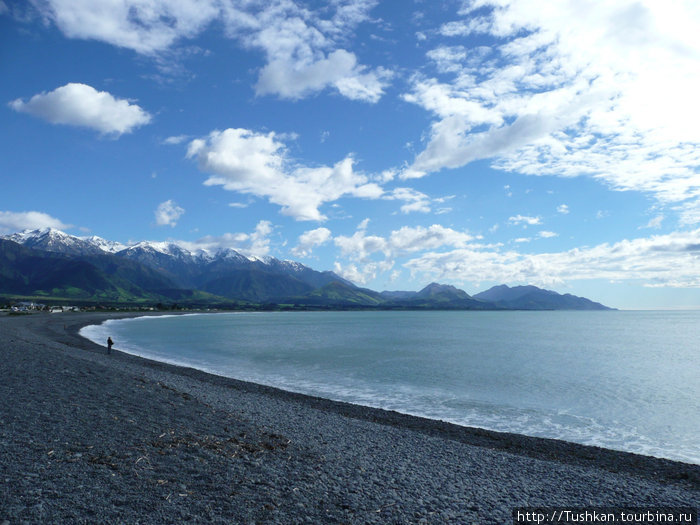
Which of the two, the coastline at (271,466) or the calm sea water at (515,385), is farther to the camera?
the calm sea water at (515,385)

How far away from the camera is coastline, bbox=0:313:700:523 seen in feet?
34.2

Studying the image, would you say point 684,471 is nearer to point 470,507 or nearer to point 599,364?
point 470,507

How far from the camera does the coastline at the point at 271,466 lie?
10.4m

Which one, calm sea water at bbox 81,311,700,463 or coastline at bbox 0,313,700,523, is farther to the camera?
calm sea water at bbox 81,311,700,463

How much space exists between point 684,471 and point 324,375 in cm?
3281

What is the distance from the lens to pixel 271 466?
1384cm

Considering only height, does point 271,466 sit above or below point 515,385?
above

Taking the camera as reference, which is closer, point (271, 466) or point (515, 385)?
point (271, 466)

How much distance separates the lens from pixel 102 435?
1468cm

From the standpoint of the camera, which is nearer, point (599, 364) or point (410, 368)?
point (410, 368)

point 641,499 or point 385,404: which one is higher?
point 641,499

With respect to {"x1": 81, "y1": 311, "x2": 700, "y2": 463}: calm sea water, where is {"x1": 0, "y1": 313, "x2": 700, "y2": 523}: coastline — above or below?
above

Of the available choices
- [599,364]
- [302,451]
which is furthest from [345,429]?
[599,364]

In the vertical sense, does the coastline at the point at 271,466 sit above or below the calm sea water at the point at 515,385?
above
